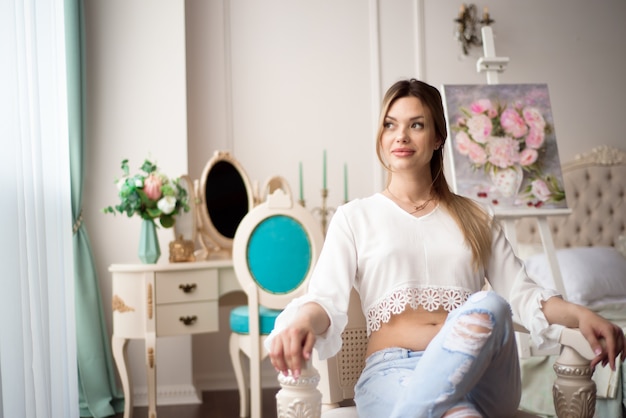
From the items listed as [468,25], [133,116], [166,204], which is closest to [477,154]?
[468,25]

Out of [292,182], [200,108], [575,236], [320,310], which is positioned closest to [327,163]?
[292,182]

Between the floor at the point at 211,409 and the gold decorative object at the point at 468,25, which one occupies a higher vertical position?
the gold decorative object at the point at 468,25

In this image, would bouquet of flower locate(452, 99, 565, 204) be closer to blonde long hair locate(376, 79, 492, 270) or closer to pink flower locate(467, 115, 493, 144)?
pink flower locate(467, 115, 493, 144)

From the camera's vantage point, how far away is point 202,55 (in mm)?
3824

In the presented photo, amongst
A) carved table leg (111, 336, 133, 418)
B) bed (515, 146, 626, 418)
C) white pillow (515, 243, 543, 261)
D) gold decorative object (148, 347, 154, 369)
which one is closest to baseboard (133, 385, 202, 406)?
carved table leg (111, 336, 133, 418)

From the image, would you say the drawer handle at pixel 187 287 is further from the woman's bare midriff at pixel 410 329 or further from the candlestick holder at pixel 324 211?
the woman's bare midriff at pixel 410 329

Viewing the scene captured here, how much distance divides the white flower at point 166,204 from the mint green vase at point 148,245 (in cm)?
12

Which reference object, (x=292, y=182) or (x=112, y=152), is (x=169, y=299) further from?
(x=292, y=182)

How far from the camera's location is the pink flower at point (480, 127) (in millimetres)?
3049

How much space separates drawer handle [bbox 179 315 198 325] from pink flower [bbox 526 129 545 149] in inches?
68.7

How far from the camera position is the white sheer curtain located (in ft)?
6.26

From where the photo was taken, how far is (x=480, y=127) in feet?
10.0

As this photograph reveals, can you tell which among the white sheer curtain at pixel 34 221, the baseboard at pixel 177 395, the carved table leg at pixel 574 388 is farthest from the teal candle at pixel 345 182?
the carved table leg at pixel 574 388

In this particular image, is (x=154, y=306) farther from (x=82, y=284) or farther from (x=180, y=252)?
(x=82, y=284)
